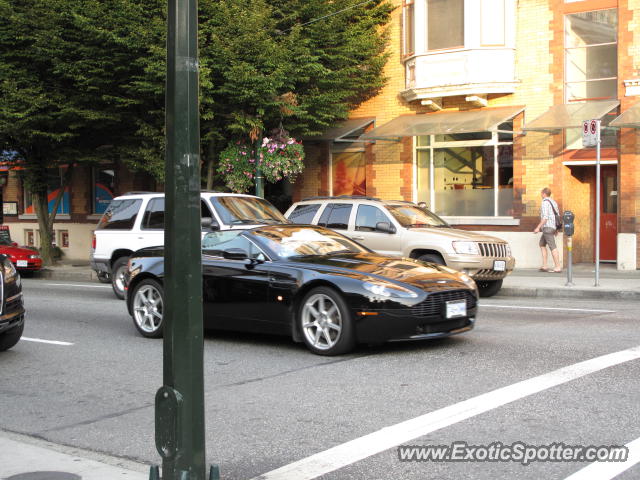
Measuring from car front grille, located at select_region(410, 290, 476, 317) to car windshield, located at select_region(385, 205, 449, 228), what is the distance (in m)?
6.16

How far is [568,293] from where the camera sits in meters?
14.6

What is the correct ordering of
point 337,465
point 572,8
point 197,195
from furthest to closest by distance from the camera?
point 572,8 → point 337,465 → point 197,195

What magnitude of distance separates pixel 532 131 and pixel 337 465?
52.2 ft

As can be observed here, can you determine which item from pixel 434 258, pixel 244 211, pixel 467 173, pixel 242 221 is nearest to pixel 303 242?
pixel 242 221

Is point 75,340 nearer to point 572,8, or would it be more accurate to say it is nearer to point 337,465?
point 337,465

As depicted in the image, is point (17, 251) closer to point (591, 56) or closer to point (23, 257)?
point (23, 257)

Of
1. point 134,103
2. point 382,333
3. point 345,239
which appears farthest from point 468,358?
point 134,103

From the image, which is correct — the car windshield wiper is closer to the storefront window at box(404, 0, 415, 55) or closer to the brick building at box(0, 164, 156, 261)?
the storefront window at box(404, 0, 415, 55)

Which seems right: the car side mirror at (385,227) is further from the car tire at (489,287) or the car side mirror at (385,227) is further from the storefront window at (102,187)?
the storefront window at (102,187)

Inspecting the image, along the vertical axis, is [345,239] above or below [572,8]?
below

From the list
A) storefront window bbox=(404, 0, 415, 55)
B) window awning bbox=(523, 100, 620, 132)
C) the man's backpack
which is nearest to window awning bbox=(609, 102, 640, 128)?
window awning bbox=(523, 100, 620, 132)

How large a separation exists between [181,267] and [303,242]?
5.57 metres

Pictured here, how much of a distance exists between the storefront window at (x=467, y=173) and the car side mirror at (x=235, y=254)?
457 inches

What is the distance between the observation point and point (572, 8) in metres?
19.0
